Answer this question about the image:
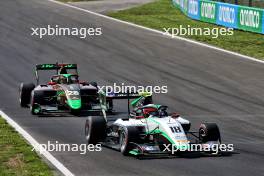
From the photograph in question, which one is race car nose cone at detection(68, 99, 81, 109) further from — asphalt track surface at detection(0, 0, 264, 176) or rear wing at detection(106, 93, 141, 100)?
rear wing at detection(106, 93, 141, 100)

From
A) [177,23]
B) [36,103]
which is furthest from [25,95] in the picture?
[177,23]

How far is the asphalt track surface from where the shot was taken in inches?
734

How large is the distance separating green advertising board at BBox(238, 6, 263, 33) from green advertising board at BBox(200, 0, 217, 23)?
313 centimetres

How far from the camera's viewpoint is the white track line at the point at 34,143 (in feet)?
A: 58.9

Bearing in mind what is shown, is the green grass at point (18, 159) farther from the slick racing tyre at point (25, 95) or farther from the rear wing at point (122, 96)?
the slick racing tyre at point (25, 95)

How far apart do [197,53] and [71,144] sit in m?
20.7

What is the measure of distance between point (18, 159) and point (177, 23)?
31679 mm

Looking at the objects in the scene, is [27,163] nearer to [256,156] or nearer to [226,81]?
[256,156]

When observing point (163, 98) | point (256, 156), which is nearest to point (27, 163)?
point (256, 156)

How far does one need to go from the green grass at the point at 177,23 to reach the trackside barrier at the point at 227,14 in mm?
429

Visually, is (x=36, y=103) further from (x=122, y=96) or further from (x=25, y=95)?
(x=122, y=96)

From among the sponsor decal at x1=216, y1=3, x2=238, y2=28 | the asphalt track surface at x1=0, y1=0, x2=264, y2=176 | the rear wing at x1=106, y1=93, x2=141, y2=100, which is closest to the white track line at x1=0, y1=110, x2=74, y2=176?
the asphalt track surface at x1=0, y1=0, x2=264, y2=176

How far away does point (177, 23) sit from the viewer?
49.4m

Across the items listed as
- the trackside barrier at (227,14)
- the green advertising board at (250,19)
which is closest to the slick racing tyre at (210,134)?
the trackside barrier at (227,14)
